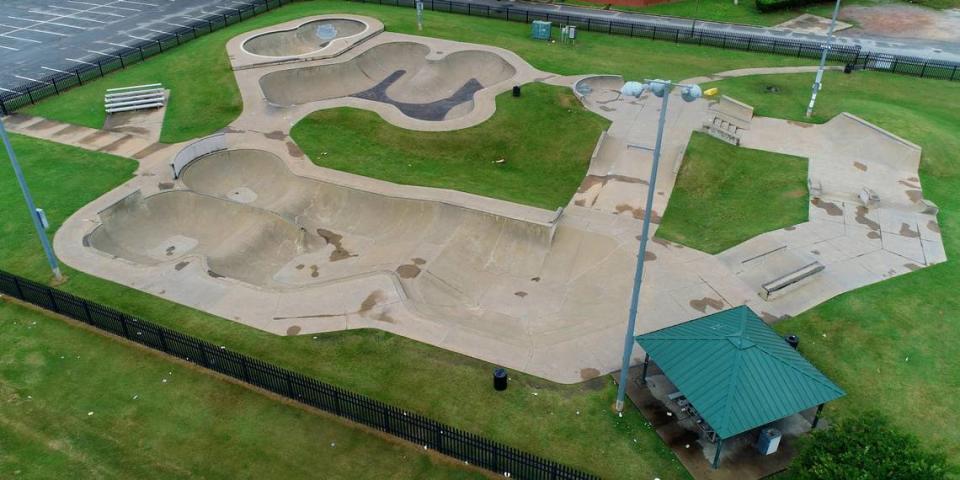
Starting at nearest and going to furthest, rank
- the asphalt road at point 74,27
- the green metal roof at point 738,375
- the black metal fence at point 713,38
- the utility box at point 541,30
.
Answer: the green metal roof at point 738,375
the black metal fence at point 713,38
the asphalt road at point 74,27
the utility box at point 541,30

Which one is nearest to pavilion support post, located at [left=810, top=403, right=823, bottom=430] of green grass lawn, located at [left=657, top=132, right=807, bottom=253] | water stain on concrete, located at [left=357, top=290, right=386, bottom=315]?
green grass lawn, located at [left=657, top=132, right=807, bottom=253]

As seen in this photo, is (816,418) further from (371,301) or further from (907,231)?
(371,301)

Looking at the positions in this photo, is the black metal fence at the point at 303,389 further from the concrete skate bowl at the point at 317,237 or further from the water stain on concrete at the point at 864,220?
the water stain on concrete at the point at 864,220

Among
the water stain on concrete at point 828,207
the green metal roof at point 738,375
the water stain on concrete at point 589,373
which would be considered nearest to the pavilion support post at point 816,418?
the green metal roof at point 738,375

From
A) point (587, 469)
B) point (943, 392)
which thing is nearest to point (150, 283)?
point (587, 469)

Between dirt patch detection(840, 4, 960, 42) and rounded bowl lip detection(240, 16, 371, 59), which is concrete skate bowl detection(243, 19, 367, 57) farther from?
dirt patch detection(840, 4, 960, 42)

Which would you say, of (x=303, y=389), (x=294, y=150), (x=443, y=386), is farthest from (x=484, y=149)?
(x=303, y=389)

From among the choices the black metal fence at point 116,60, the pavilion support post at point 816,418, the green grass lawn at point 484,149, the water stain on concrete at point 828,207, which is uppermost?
the black metal fence at point 116,60

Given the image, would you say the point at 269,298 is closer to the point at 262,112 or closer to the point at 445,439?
the point at 445,439
